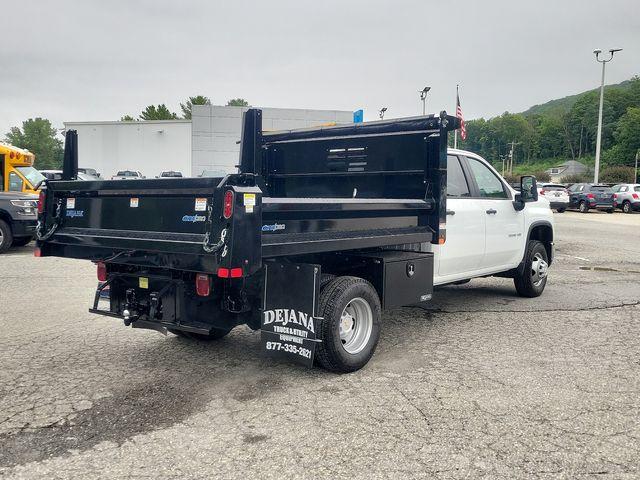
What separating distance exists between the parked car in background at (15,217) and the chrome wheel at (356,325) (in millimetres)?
10203

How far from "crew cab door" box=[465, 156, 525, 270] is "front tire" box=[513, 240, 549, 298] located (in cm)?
23

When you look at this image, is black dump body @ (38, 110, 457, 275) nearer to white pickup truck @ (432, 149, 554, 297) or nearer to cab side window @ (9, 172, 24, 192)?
white pickup truck @ (432, 149, 554, 297)

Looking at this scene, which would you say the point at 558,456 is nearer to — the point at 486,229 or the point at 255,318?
the point at 255,318

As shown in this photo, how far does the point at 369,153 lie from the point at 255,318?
7.62ft

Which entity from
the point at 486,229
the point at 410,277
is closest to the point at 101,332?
the point at 410,277

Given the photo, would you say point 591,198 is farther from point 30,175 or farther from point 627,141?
point 627,141

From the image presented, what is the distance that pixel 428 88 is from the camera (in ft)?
135

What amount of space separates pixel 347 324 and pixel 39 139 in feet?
433

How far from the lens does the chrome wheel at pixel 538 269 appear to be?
816 centimetres

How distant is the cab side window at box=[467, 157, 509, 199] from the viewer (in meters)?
7.15

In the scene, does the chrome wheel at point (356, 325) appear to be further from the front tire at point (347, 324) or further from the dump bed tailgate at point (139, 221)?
the dump bed tailgate at point (139, 221)

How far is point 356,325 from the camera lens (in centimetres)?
505

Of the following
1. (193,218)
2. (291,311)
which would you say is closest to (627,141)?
(291,311)

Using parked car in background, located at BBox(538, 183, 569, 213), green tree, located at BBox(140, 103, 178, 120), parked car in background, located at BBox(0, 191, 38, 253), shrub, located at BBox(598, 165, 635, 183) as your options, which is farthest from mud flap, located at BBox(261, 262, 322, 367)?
green tree, located at BBox(140, 103, 178, 120)
